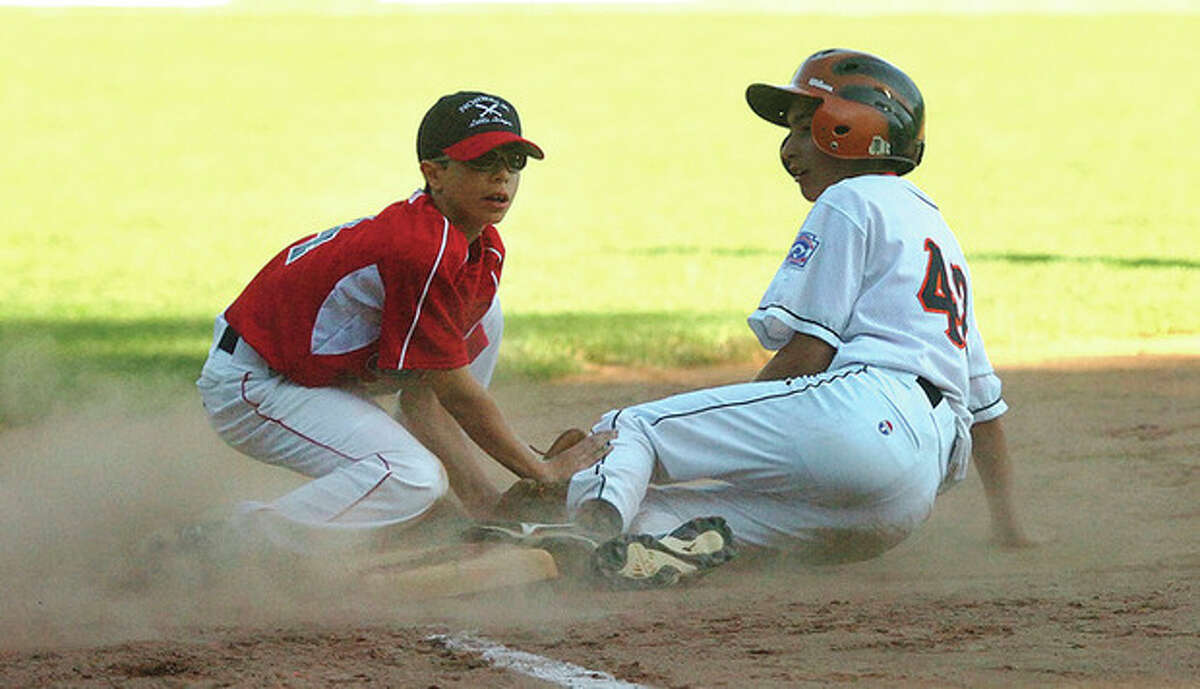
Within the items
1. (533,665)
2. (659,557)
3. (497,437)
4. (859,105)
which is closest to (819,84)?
(859,105)

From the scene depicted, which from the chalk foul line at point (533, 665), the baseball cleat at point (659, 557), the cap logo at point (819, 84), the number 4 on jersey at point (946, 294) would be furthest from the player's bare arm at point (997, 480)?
the chalk foul line at point (533, 665)

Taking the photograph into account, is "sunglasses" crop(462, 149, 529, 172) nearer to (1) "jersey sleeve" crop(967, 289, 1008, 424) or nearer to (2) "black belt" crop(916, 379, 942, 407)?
(2) "black belt" crop(916, 379, 942, 407)

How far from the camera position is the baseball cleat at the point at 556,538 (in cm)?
431

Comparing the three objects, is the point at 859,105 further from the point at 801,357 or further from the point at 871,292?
the point at 801,357

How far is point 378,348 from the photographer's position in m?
4.64

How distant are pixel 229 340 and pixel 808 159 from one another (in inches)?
69.5

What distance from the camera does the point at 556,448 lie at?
4832 millimetres

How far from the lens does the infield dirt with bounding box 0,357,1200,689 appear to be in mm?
3369

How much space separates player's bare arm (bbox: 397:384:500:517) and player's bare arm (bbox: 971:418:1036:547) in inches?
56.8

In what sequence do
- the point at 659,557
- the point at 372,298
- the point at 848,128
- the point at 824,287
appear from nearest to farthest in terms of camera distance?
the point at 659,557
the point at 824,287
the point at 372,298
the point at 848,128

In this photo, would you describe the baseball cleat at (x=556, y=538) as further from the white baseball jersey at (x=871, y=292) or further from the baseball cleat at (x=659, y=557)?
the white baseball jersey at (x=871, y=292)

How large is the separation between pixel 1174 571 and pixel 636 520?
143 cm

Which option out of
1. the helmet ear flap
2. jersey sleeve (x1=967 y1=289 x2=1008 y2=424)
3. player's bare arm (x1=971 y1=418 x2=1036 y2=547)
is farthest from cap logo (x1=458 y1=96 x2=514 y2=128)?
player's bare arm (x1=971 y1=418 x2=1036 y2=547)

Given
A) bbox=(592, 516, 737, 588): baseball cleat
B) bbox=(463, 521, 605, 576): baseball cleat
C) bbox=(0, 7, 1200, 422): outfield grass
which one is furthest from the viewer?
bbox=(0, 7, 1200, 422): outfield grass
